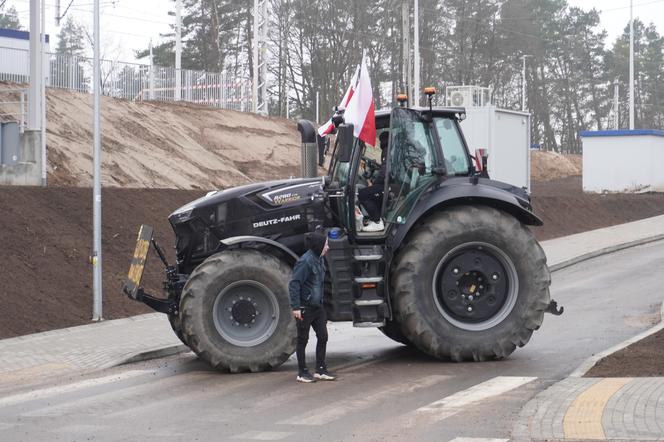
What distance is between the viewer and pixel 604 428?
8.28 m

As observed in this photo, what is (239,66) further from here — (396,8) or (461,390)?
(461,390)

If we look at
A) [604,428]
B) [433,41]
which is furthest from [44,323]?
[433,41]

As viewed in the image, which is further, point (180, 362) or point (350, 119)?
point (180, 362)

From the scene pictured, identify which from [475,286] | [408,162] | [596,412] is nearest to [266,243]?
[408,162]

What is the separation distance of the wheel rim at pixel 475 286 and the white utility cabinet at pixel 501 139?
1981 cm

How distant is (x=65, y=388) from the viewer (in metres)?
11.6

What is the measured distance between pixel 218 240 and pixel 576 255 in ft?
51.5

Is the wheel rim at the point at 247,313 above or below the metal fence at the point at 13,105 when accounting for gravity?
below

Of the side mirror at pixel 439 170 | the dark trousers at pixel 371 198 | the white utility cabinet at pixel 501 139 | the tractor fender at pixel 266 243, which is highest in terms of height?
the white utility cabinet at pixel 501 139

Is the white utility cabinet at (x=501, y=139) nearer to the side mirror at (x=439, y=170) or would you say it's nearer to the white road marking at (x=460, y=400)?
the side mirror at (x=439, y=170)

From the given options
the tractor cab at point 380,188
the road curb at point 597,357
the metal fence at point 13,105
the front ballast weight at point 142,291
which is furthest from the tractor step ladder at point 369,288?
the metal fence at point 13,105

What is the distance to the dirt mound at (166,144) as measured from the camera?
88.2ft

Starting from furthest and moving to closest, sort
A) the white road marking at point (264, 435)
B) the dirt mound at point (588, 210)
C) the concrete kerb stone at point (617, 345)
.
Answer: the dirt mound at point (588, 210), the concrete kerb stone at point (617, 345), the white road marking at point (264, 435)

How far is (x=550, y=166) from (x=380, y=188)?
1977 inches
